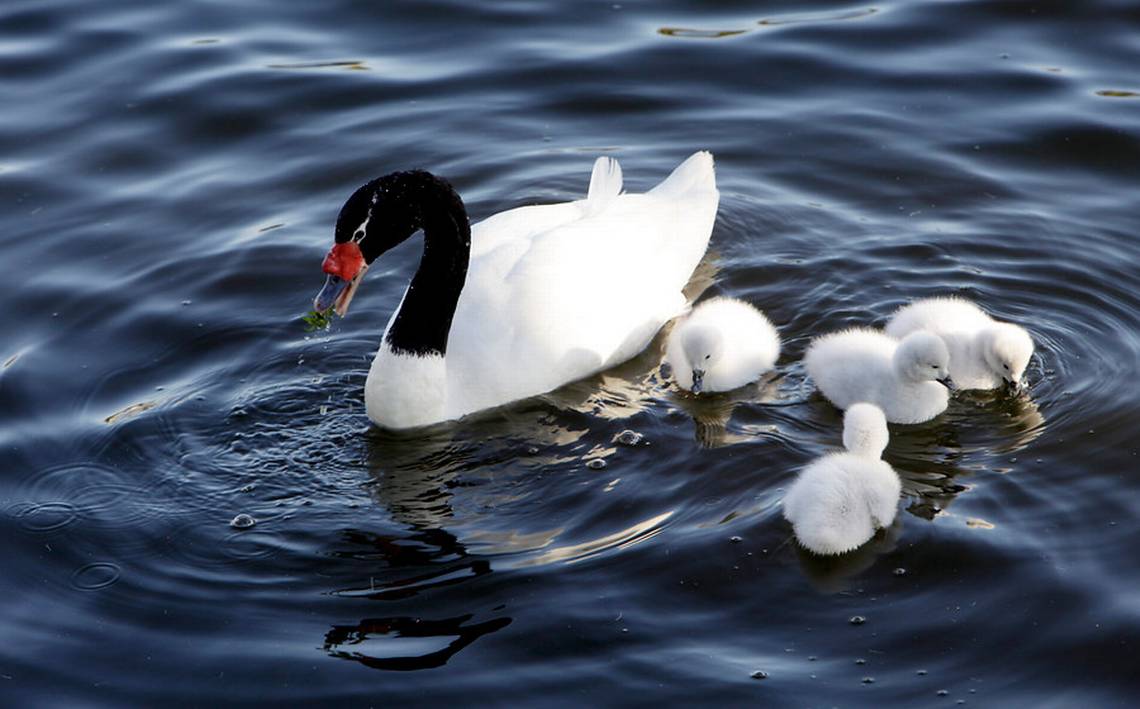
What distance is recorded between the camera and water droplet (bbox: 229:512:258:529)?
7.69 metres

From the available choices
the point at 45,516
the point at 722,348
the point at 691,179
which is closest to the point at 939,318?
the point at 722,348

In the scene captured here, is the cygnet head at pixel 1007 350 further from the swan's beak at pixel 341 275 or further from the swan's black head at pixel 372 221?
the swan's beak at pixel 341 275

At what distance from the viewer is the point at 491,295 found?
878cm

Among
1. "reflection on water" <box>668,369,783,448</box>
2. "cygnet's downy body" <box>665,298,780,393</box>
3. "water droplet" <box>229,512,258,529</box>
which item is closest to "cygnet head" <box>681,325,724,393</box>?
"cygnet's downy body" <box>665,298,780,393</box>

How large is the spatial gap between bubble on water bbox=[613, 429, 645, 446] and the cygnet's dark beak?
409 mm

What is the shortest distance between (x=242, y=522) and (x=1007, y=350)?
12.2ft

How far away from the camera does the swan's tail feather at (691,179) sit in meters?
10.0

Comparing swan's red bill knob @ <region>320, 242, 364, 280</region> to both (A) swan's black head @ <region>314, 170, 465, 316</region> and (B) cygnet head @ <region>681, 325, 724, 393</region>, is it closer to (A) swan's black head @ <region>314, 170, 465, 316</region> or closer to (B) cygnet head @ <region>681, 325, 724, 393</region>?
(A) swan's black head @ <region>314, 170, 465, 316</region>

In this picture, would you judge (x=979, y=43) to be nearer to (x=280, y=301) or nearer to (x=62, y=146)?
(x=280, y=301)

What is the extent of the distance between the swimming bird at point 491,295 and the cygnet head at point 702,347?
0.63 meters

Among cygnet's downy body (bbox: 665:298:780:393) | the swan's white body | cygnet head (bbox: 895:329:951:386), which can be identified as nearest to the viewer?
cygnet head (bbox: 895:329:951:386)

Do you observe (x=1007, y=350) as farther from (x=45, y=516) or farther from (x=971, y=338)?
(x=45, y=516)

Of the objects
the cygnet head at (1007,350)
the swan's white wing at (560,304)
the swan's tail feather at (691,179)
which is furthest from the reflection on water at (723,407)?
the swan's tail feather at (691,179)

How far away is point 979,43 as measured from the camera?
12.8 metres
